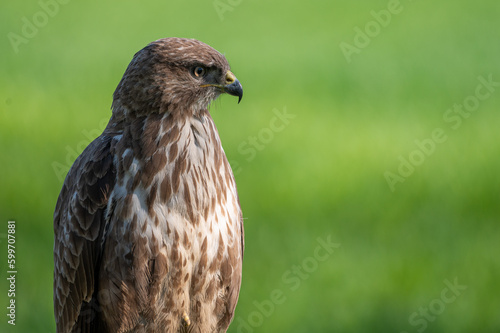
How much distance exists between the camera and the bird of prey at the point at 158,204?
3.81 m

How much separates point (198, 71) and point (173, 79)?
163 mm

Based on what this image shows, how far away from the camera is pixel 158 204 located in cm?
381

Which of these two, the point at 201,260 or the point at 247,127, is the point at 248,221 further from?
the point at 201,260

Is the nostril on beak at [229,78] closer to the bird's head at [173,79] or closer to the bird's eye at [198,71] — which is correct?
the bird's head at [173,79]

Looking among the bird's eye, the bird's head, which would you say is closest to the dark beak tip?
the bird's head

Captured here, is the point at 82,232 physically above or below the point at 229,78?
below

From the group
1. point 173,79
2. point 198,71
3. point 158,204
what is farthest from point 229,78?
point 158,204

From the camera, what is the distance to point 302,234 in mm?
6676

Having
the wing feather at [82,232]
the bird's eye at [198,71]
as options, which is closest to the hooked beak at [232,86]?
the bird's eye at [198,71]

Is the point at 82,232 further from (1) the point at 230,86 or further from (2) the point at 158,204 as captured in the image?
(1) the point at 230,86

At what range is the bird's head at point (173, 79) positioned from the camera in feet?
12.5

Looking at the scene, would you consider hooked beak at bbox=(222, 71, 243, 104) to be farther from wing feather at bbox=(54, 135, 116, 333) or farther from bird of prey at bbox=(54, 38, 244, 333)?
wing feather at bbox=(54, 135, 116, 333)

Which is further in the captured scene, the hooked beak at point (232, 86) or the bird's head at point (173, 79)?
the hooked beak at point (232, 86)

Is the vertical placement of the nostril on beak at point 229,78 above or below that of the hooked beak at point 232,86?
above
